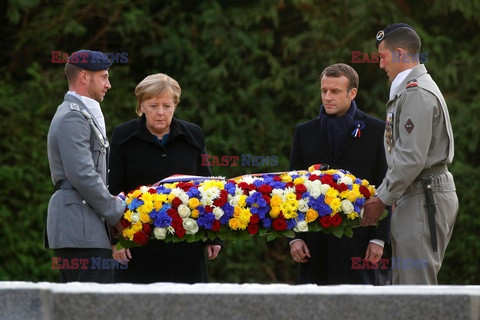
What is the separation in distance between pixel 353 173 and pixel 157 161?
125cm

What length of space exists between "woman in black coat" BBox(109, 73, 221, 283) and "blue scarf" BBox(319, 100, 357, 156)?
0.82m

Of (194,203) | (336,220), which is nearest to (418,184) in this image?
(336,220)

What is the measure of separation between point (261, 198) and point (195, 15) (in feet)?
16.7

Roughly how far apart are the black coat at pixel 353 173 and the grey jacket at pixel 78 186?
4.46 feet

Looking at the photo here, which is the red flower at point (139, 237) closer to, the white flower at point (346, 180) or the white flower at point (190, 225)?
the white flower at point (190, 225)

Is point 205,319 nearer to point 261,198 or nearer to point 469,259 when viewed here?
point 261,198

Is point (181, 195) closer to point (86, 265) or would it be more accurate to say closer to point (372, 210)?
point (86, 265)

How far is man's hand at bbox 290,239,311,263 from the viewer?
6.80m

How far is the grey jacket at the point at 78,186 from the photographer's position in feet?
19.9

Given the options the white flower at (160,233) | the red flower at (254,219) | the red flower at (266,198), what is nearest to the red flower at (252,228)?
the red flower at (254,219)

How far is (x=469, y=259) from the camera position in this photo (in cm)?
1065

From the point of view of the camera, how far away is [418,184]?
248 inches

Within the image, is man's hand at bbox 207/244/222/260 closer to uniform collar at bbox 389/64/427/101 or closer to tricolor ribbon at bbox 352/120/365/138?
tricolor ribbon at bbox 352/120/365/138

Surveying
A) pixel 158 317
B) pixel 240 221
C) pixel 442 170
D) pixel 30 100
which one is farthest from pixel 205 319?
pixel 30 100
